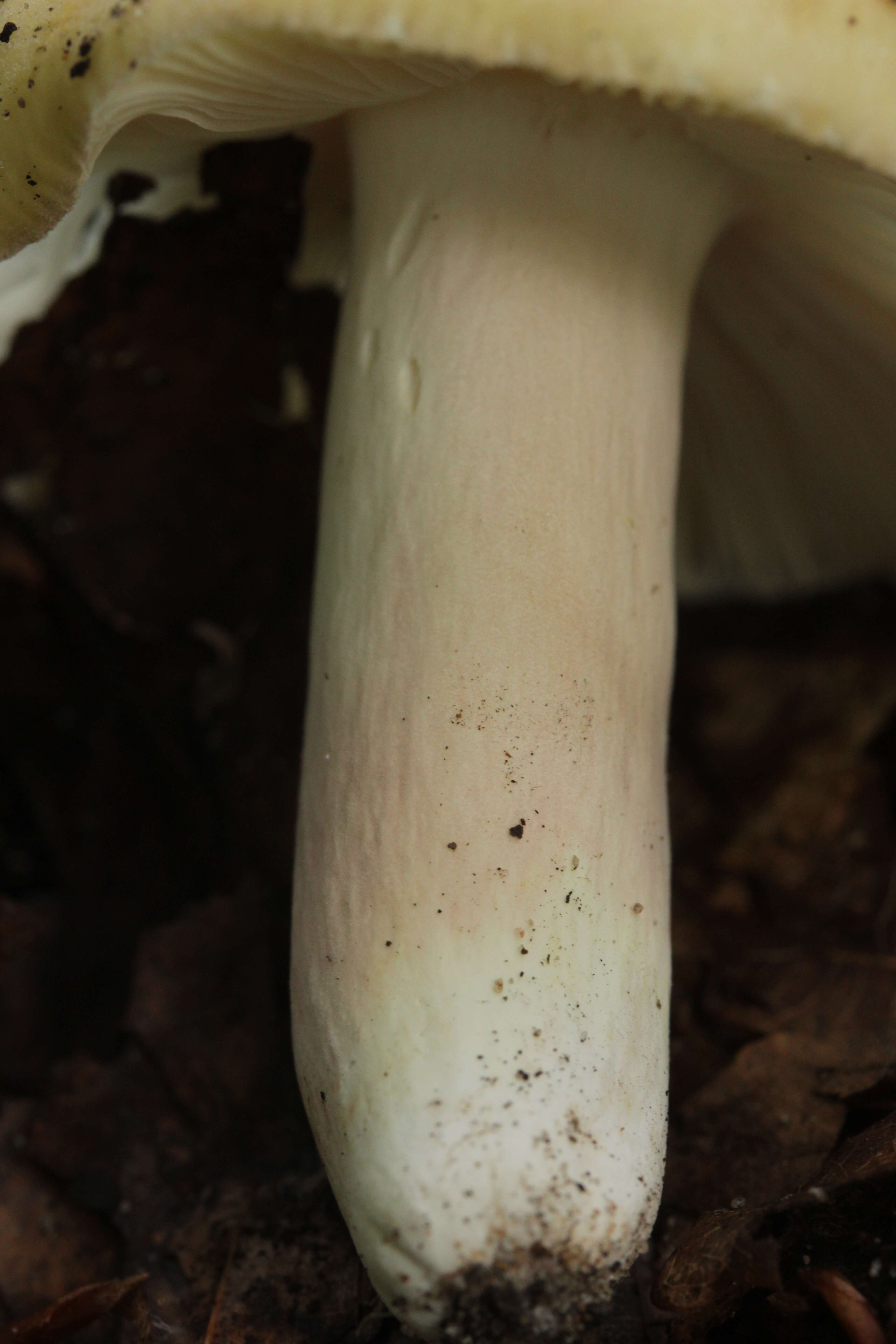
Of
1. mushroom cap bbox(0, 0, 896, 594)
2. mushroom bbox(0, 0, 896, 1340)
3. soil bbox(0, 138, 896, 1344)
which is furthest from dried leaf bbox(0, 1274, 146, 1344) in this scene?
mushroom cap bbox(0, 0, 896, 594)

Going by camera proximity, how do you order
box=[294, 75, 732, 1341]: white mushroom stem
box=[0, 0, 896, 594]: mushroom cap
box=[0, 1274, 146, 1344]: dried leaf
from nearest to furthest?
1. box=[0, 0, 896, 594]: mushroom cap
2. box=[294, 75, 732, 1341]: white mushroom stem
3. box=[0, 1274, 146, 1344]: dried leaf

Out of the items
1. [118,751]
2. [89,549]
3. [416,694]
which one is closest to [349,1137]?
[416,694]

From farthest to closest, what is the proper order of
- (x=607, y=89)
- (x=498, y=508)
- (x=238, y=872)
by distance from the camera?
(x=238, y=872) < (x=498, y=508) < (x=607, y=89)

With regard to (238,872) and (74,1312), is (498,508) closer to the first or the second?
(238,872)

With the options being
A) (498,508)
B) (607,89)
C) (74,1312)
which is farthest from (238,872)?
(607,89)

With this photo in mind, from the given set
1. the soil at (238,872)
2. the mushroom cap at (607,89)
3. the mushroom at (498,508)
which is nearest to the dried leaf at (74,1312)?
the soil at (238,872)

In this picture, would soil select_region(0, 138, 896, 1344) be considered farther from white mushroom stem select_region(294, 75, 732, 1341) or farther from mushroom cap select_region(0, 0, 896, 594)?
mushroom cap select_region(0, 0, 896, 594)

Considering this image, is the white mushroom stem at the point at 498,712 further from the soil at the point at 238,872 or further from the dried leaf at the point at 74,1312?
the dried leaf at the point at 74,1312

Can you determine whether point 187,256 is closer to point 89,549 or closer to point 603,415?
point 89,549
